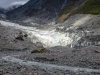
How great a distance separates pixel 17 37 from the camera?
3460 inches

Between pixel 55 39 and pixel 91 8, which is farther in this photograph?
pixel 91 8

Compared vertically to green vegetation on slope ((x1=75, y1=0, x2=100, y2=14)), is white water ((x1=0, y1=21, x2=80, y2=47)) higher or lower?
lower

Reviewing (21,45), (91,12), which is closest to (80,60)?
(21,45)

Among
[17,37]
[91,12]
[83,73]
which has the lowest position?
[83,73]

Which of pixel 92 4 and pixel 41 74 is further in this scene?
pixel 92 4

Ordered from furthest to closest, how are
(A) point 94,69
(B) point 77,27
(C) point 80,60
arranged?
(B) point 77,27 < (C) point 80,60 < (A) point 94,69

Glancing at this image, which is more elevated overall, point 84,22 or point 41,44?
point 84,22

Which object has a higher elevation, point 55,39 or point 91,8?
point 91,8

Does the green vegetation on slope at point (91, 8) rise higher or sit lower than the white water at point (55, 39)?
higher

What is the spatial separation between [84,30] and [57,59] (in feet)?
150

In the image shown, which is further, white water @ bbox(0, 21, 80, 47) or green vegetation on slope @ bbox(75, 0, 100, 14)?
green vegetation on slope @ bbox(75, 0, 100, 14)

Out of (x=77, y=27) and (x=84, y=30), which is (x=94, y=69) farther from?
(x=77, y=27)

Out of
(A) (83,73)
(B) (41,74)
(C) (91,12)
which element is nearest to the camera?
(B) (41,74)

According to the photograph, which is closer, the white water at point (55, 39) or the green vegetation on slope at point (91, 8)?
the white water at point (55, 39)
